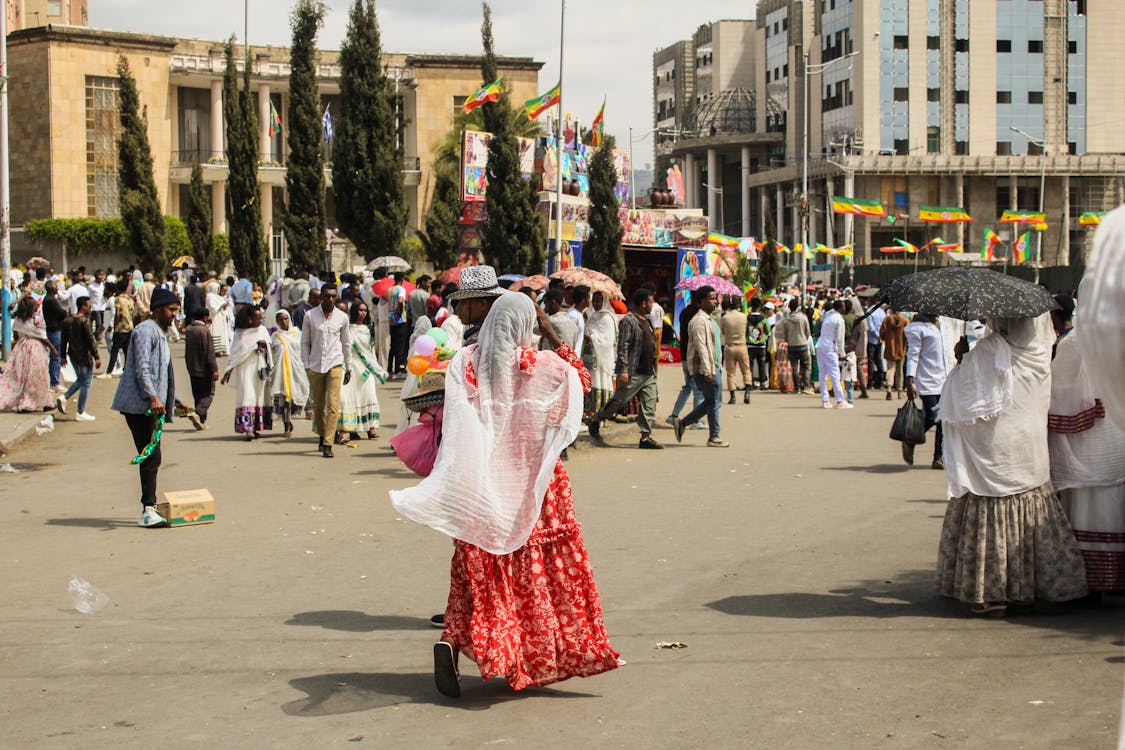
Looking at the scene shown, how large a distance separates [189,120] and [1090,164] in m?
56.7

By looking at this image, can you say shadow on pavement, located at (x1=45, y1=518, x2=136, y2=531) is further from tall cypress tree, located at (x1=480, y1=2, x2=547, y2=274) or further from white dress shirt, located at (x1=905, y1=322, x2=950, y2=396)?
tall cypress tree, located at (x1=480, y1=2, x2=547, y2=274)

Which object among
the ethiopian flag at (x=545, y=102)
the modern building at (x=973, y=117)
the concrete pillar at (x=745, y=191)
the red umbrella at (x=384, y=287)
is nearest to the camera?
the red umbrella at (x=384, y=287)

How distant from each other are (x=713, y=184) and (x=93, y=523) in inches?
4261

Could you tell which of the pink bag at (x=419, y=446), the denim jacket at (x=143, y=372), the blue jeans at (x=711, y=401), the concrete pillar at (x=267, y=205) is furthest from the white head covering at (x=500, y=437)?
the concrete pillar at (x=267, y=205)

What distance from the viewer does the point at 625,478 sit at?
523 inches

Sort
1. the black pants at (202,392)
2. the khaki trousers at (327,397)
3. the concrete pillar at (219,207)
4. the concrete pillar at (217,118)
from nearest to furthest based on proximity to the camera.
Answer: the khaki trousers at (327,397) < the black pants at (202,392) < the concrete pillar at (217,118) < the concrete pillar at (219,207)

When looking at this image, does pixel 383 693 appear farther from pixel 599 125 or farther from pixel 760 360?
pixel 599 125

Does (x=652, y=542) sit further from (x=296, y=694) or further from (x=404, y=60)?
(x=404, y=60)

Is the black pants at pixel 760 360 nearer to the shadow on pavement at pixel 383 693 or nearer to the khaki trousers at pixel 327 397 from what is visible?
the khaki trousers at pixel 327 397

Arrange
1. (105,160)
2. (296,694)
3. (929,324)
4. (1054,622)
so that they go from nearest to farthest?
(296,694), (1054,622), (929,324), (105,160)

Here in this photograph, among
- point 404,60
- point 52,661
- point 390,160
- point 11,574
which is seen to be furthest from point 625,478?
point 404,60

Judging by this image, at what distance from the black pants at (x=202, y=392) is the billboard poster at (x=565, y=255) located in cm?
1829

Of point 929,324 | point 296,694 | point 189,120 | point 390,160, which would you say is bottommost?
point 296,694

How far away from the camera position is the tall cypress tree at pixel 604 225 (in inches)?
1468
